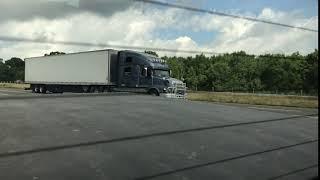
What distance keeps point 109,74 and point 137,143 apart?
23288mm

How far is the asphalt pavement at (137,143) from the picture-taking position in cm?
517

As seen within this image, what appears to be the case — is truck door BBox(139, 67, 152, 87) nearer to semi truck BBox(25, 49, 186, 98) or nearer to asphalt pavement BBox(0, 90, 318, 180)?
semi truck BBox(25, 49, 186, 98)

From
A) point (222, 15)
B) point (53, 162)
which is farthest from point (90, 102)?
point (222, 15)

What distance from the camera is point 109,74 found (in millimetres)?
29266

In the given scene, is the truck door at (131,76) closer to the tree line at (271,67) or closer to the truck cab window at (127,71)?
the truck cab window at (127,71)

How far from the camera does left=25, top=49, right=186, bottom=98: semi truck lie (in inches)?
1080

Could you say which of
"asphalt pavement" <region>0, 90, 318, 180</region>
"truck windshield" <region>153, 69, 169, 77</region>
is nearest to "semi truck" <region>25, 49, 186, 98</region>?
"truck windshield" <region>153, 69, 169, 77</region>

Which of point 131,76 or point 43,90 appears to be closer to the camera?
point 131,76

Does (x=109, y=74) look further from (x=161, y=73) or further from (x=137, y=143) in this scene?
(x=137, y=143)

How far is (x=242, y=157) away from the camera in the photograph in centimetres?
623

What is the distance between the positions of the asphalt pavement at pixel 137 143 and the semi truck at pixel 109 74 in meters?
17.3

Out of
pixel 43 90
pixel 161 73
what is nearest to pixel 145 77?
pixel 161 73

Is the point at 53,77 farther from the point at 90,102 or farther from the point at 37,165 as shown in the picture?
the point at 37,165

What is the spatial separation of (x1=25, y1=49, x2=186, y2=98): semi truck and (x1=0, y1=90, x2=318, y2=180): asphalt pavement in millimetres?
17344
